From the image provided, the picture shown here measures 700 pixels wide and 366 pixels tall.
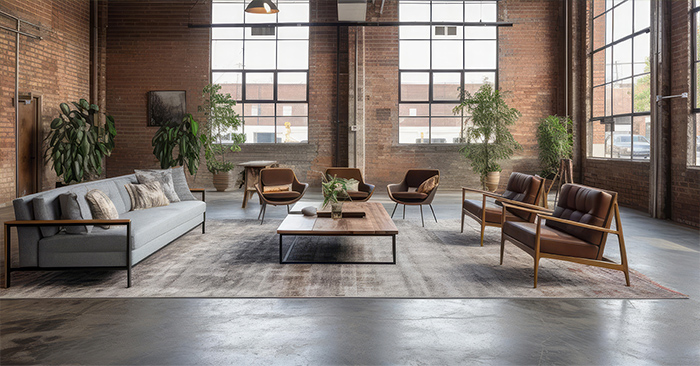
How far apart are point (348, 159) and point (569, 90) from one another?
5.52 m

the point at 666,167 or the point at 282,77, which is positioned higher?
the point at 282,77

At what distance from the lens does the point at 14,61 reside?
8719 mm

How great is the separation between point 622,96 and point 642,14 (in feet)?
4.95

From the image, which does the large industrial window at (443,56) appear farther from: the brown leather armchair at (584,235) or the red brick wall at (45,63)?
the brown leather armchair at (584,235)

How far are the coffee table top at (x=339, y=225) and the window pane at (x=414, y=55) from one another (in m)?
7.28

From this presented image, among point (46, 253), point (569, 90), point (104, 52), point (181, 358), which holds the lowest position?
point (181, 358)

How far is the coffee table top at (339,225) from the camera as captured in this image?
445 centimetres

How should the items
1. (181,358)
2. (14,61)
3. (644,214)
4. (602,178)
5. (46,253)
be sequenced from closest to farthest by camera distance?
(181,358), (46,253), (644,214), (14,61), (602,178)

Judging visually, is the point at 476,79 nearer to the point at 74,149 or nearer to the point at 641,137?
the point at 641,137

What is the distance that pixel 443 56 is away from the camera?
12.1 m

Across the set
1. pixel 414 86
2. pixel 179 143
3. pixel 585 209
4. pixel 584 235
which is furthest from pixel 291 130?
pixel 584 235

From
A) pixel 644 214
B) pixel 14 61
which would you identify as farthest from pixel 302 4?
pixel 644 214

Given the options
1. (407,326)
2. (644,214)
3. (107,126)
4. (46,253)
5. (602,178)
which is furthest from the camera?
(107,126)

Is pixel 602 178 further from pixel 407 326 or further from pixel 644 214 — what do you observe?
pixel 407 326
